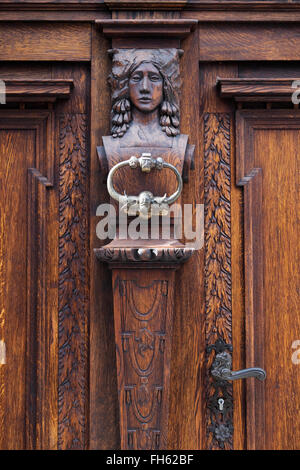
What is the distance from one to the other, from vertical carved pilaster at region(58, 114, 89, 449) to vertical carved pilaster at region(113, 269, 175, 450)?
109mm

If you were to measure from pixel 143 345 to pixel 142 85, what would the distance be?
1.60 ft

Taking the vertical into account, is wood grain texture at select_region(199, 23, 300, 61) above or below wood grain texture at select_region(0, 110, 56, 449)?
above

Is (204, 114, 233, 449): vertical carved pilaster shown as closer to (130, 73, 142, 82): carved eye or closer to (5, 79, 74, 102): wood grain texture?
(130, 73, 142, 82): carved eye

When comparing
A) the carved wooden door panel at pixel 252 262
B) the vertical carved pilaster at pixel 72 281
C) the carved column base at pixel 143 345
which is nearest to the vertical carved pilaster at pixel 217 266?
the carved wooden door panel at pixel 252 262

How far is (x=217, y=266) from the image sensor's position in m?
0.98

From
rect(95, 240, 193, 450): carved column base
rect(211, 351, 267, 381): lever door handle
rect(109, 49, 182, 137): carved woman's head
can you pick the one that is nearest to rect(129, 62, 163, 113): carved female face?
rect(109, 49, 182, 137): carved woman's head

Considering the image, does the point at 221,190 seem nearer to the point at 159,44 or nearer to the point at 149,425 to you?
the point at 159,44

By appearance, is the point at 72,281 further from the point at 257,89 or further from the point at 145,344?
the point at 257,89

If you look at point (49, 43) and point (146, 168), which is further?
point (49, 43)

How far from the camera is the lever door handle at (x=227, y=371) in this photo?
0.90 m

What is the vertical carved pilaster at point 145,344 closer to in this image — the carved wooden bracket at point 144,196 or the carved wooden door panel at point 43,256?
the carved wooden bracket at point 144,196

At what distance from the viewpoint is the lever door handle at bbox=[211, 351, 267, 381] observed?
90cm

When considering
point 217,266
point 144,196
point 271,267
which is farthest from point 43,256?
point 271,267
